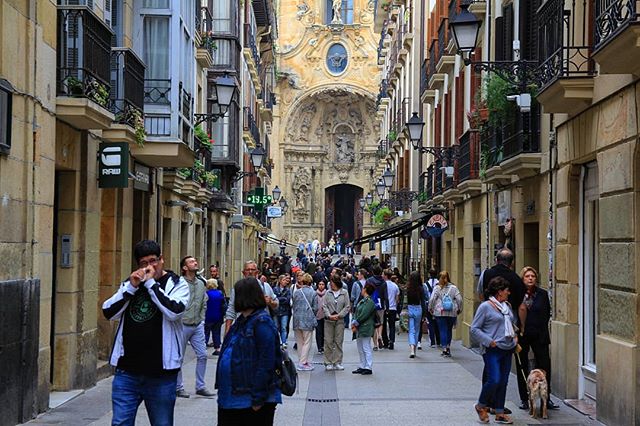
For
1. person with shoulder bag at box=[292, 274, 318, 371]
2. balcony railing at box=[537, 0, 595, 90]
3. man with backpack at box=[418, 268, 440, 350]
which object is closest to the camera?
balcony railing at box=[537, 0, 595, 90]

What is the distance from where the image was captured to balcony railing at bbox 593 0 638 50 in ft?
29.6

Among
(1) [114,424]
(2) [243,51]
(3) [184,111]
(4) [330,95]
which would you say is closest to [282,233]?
(4) [330,95]

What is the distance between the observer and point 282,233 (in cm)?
6888

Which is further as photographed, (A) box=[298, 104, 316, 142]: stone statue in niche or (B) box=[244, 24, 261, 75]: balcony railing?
(A) box=[298, 104, 316, 142]: stone statue in niche

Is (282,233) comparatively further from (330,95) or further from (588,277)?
(588,277)

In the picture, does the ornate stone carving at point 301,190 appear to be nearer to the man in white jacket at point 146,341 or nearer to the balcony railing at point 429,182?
the balcony railing at point 429,182

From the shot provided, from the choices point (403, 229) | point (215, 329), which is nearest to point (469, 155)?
point (215, 329)

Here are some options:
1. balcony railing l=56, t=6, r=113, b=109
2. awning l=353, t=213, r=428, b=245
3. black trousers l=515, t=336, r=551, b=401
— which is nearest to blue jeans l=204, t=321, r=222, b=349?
balcony railing l=56, t=6, r=113, b=109

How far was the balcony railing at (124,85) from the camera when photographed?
15578 mm

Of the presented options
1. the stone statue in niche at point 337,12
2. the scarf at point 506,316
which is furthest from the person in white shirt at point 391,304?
the stone statue in niche at point 337,12

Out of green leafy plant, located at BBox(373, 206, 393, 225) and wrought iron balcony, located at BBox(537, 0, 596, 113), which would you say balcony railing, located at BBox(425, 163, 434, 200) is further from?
wrought iron balcony, located at BBox(537, 0, 596, 113)

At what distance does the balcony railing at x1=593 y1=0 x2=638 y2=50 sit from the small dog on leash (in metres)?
3.73

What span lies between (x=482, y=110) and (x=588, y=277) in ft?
21.6

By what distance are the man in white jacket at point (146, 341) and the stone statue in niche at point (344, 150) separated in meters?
61.6
